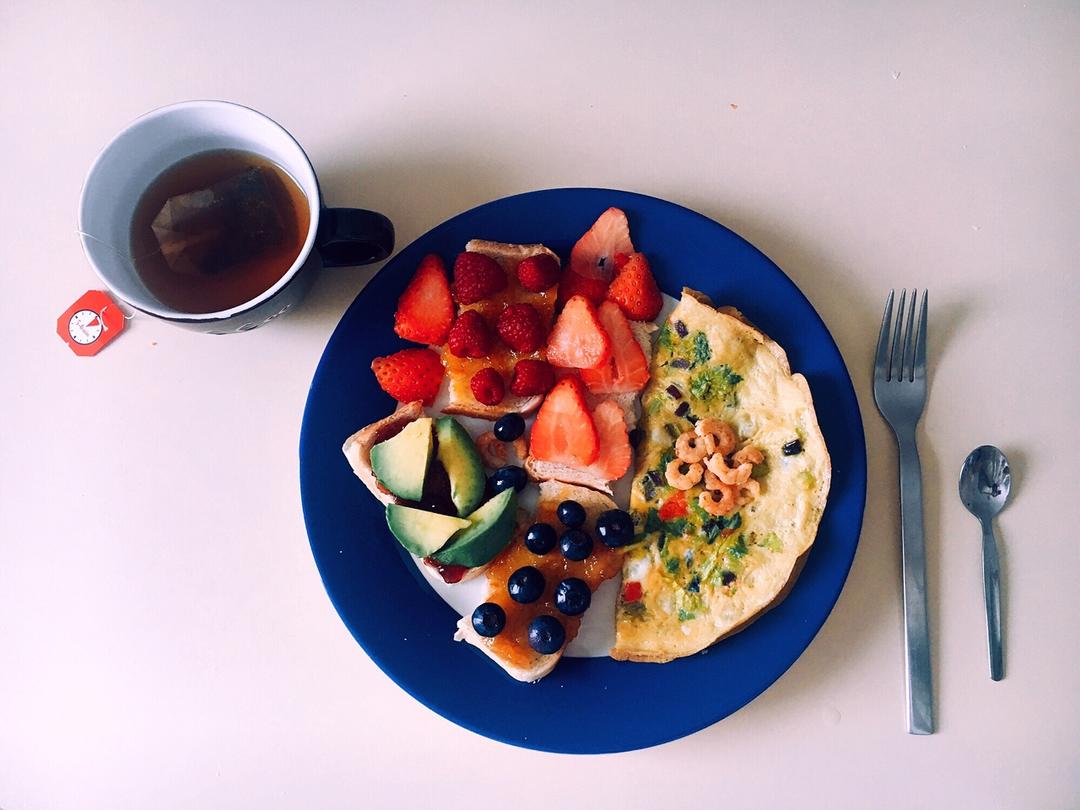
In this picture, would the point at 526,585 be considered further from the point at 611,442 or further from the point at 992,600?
the point at 992,600

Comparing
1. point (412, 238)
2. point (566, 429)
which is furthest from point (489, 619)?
point (412, 238)

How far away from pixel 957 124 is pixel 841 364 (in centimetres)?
79

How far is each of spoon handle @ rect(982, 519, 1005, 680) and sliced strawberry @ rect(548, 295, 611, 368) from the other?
101 centimetres

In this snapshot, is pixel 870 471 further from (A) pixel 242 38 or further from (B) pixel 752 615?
(A) pixel 242 38

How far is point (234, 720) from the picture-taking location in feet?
6.62

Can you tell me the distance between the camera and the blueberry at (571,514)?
1844 millimetres

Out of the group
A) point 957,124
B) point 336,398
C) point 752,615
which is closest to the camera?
point 752,615

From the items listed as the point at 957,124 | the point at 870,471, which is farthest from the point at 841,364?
the point at 957,124

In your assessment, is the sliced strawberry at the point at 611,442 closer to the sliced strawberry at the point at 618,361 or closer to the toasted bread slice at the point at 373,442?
the sliced strawberry at the point at 618,361

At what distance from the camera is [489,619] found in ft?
5.85

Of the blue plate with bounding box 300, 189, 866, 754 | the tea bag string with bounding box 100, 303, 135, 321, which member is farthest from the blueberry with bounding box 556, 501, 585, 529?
the tea bag string with bounding box 100, 303, 135, 321

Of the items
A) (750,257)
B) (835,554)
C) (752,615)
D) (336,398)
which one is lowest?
(752,615)

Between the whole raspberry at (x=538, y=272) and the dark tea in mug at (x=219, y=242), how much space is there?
1.66 feet

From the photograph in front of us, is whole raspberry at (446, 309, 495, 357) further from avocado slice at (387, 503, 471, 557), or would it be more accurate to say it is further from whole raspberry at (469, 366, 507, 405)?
avocado slice at (387, 503, 471, 557)
